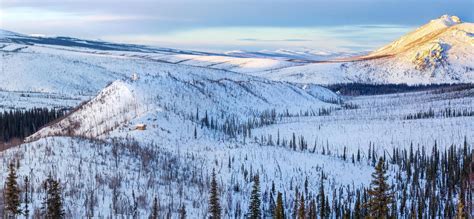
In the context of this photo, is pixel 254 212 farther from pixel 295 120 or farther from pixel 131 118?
pixel 295 120

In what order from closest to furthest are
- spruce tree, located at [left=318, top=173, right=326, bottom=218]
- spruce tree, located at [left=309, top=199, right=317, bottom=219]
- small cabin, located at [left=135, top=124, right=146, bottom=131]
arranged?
spruce tree, located at [left=309, top=199, right=317, bottom=219] < spruce tree, located at [left=318, top=173, right=326, bottom=218] < small cabin, located at [left=135, top=124, right=146, bottom=131]

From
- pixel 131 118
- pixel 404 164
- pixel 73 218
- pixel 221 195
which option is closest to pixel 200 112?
pixel 131 118

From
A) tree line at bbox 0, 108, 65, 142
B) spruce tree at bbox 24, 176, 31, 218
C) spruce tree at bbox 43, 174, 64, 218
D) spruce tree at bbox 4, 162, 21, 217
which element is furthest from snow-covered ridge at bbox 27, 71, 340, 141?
spruce tree at bbox 4, 162, 21, 217

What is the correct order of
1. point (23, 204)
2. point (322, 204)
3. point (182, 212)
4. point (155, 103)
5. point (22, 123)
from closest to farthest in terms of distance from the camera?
point (23, 204)
point (182, 212)
point (322, 204)
point (155, 103)
point (22, 123)

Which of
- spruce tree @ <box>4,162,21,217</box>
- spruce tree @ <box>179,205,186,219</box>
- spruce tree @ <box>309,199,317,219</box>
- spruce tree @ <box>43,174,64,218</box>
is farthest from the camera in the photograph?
spruce tree @ <box>309,199,317,219</box>

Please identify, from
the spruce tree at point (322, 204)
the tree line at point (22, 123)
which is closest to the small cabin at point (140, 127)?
the spruce tree at point (322, 204)

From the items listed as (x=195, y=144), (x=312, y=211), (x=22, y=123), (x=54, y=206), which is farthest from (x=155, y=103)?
(x=54, y=206)

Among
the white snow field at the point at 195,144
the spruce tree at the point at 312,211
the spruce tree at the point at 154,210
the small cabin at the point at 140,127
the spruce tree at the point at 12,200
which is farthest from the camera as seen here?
the small cabin at the point at 140,127

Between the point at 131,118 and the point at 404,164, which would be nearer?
the point at 404,164

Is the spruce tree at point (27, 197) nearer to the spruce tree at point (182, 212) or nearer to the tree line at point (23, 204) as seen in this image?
the tree line at point (23, 204)

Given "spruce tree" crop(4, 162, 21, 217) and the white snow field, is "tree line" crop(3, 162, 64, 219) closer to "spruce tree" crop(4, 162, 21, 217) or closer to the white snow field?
"spruce tree" crop(4, 162, 21, 217)

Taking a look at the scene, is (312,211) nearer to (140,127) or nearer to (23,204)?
(23,204)
